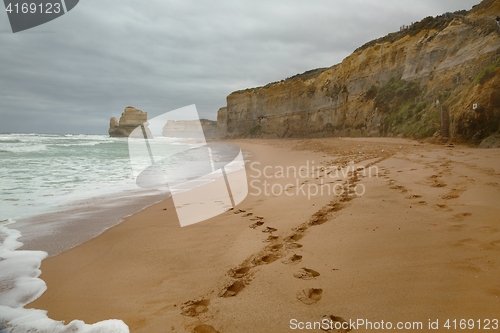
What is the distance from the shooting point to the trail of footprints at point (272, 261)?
1.70 metres

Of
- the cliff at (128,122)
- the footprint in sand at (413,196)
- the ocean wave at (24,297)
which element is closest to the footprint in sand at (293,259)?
the ocean wave at (24,297)

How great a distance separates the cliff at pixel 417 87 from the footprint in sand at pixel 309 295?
33.6ft

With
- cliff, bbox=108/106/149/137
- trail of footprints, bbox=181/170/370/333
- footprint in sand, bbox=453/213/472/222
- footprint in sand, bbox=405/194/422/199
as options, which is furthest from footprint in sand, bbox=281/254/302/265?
cliff, bbox=108/106/149/137

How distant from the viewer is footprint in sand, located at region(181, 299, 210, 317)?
1.68m

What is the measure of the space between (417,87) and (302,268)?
66.4ft

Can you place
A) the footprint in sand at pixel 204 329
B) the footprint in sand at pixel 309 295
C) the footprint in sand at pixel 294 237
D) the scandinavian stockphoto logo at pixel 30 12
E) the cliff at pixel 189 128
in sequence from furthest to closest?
the cliff at pixel 189 128, the scandinavian stockphoto logo at pixel 30 12, the footprint in sand at pixel 294 237, the footprint in sand at pixel 309 295, the footprint in sand at pixel 204 329

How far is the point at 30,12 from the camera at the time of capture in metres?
4.49

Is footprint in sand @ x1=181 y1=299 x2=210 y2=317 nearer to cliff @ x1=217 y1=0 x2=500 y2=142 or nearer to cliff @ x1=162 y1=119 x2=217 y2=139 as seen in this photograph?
cliff @ x1=217 y1=0 x2=500 y2=142

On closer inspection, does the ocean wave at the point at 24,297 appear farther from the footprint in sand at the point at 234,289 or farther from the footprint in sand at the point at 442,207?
the footprint in sand at the point at 442,207

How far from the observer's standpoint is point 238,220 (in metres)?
3.51

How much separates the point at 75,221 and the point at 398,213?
14.1 ft

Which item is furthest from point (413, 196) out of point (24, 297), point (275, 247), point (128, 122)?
point (128, 122)

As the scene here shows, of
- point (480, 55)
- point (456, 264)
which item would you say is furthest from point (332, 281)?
point (480, 55)

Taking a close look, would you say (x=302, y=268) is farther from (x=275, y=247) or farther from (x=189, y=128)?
(x=189, y=128)
